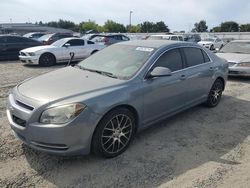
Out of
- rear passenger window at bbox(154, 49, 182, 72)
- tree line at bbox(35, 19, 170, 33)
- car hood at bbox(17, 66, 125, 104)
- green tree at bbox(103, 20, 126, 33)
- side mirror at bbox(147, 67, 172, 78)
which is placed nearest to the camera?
car hood at bbox(17, 66, 125, 104)

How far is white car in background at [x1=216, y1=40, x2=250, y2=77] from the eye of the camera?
9.38 metres

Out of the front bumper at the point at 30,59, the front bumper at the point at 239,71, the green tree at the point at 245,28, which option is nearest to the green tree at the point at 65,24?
the green tree at the point at 245,28

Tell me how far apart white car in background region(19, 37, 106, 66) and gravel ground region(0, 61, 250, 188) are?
8.22 m

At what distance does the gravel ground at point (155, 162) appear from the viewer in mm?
3391

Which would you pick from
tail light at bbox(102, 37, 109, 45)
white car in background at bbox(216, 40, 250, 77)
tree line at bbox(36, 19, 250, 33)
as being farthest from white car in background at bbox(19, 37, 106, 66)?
tree line at bbox(36, 19, 250, 33)

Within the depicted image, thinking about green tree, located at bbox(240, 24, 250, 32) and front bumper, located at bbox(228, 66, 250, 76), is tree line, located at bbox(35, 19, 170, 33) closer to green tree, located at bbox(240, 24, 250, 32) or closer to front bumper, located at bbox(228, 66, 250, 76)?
green tree, located at bbox(240, 24, 250, 32)

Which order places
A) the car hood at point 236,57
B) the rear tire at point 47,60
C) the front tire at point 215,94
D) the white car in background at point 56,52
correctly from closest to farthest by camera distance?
the front tire at point 215,94, the car hood at point 236,57, the white car in background at point 56,52, the rear tire at point 47,60

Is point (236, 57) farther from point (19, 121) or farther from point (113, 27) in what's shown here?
point (113, 27)

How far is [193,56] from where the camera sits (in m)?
5.59

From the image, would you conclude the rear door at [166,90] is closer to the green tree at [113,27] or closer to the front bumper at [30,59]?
the front bumper at [30,59]

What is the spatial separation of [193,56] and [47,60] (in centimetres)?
890

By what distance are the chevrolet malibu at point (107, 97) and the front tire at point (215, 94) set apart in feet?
2.07

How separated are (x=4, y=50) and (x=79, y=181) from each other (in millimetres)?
13144

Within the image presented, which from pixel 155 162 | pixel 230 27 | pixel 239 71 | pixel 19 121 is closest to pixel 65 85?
pixel 19 121
